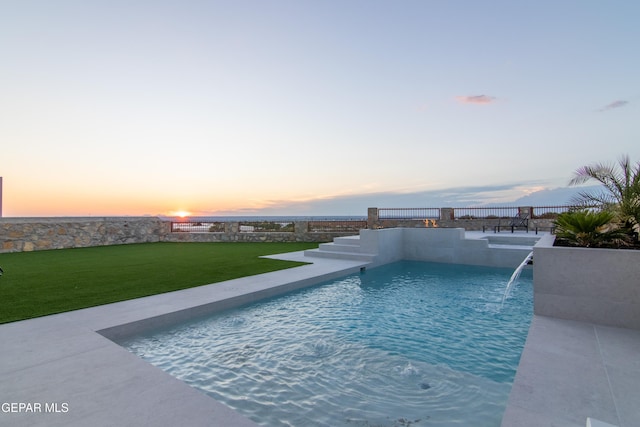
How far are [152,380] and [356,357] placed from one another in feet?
6.68

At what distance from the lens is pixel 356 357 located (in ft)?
11.4

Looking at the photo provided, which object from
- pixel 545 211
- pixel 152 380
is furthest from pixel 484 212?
pixel 152 380

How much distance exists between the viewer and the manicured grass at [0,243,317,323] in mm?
5018

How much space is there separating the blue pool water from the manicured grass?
1.96m

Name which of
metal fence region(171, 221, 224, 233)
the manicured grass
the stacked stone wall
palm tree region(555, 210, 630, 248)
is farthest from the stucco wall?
the stacked stone wall

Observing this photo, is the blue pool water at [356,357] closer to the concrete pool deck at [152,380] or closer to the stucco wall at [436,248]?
the concrete pool deck at [152,380]

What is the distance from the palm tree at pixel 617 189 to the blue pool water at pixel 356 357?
2.22 metres

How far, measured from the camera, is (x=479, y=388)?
2.83 metres

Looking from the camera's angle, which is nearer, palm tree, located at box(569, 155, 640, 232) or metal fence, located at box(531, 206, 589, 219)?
palm tree, located at box(569, 155, 640, 232)

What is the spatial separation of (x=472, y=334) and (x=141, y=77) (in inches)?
450

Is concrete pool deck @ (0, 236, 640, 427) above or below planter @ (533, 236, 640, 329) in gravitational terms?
below

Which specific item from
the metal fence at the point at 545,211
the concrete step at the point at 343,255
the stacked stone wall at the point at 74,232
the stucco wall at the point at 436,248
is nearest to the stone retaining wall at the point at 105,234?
the stacked stone wall at the point at 74,232

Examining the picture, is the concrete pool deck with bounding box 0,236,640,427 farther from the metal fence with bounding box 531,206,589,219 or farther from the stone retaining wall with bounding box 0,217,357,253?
the metal fence with bounding box 531,206,589,219

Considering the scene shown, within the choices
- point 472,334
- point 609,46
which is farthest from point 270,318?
point 609,46
